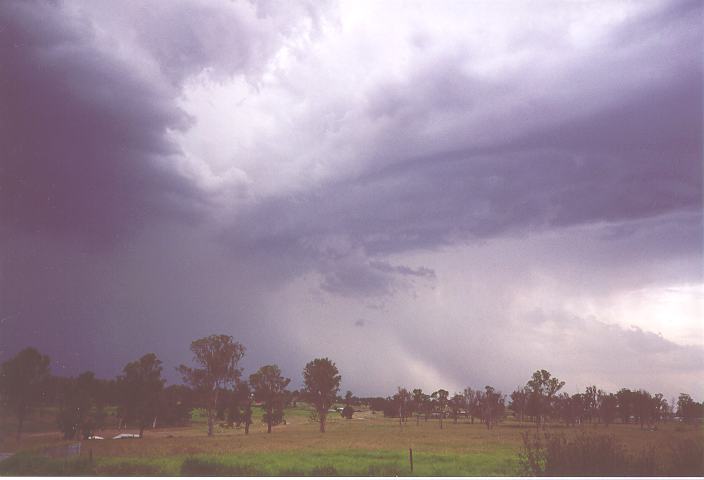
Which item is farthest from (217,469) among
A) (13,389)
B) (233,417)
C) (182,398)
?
(182,398)

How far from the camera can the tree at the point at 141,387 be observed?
A: 75000 millimetres

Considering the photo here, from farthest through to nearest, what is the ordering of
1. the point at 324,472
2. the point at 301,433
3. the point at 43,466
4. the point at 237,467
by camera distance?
1. the point at 301,433
2. the point at 237,467
3. the point at 43,466
4. the point at 324,472

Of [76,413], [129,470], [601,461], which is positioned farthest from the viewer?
[76,413]

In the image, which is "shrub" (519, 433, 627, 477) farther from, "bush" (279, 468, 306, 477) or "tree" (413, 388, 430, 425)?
"tree" (413, 388, 430, 425)

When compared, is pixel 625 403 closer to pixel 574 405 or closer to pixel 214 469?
pixel 574 405

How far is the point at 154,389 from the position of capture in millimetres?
78125

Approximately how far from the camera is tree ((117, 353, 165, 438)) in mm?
75000

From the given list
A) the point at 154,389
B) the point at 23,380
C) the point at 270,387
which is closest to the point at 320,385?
the point at 270,387

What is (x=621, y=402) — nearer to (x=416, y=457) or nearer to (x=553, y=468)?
(x=416, y=457)

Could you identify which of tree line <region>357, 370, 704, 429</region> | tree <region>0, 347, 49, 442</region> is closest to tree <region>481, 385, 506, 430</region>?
tree line <region>357, 370, 704, 429</region>

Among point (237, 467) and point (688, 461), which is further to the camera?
point (237, 467)

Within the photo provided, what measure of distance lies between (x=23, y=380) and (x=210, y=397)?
1044 inches

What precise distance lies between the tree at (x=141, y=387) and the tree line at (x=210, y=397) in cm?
14

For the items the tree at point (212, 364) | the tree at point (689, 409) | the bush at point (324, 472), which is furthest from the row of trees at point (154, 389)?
the tree at point (689, 409)
